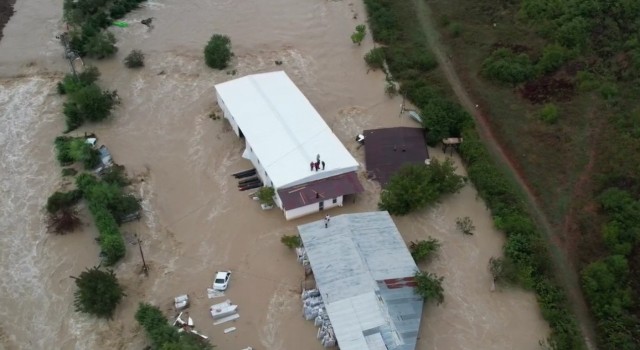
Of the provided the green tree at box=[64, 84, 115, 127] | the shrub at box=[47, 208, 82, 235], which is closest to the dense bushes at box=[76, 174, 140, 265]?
the shrub at box=[47, 208, 82, 235]

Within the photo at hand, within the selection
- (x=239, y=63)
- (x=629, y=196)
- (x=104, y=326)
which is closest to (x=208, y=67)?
(x=239, y=63)

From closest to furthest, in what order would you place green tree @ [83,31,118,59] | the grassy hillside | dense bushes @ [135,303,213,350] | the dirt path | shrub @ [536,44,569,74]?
1. dense bushes @ [135,303,213,350]
2. the dirt path
3. the grassy hillside
4. shrub @ [536,44,569,74]
5. green tree @ [83,31,118,59]

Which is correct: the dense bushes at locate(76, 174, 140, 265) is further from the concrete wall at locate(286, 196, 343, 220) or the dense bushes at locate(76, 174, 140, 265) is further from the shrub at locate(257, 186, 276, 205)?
the concrete wall at locate(286, 196, 343, 220)

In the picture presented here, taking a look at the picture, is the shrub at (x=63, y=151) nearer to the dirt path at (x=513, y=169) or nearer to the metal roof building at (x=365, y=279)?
the metal roof building at (x=365, y=279)

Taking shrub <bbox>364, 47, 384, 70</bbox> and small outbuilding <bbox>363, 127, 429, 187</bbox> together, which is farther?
shrub <bbox>364, 47, 384, 70</bbox>

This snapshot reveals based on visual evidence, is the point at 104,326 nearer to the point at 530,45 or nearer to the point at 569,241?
the point at 569,241

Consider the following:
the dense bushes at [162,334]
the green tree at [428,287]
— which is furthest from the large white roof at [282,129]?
the dense bushes at [162,334]

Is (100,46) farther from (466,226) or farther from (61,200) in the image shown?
(466,226)

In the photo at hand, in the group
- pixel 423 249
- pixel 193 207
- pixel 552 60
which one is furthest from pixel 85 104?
pixel 552 60
